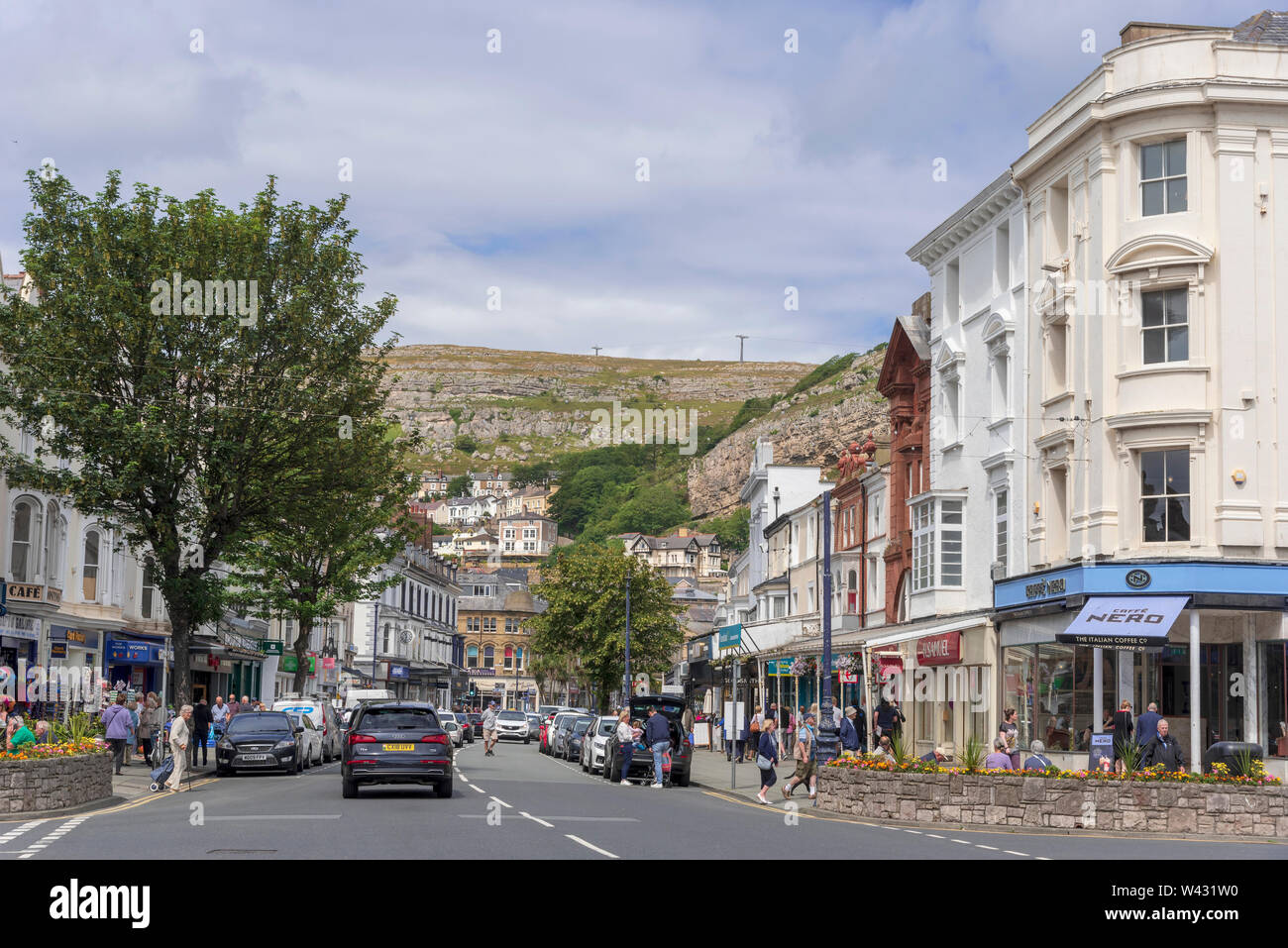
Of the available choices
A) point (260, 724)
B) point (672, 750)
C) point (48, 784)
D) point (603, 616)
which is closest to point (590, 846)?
point (48, 784)

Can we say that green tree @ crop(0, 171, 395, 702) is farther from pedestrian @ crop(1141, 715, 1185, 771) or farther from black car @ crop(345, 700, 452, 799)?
pedestrian @ crop(1141, 715, 1185, 771)

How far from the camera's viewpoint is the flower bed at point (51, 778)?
21.6m

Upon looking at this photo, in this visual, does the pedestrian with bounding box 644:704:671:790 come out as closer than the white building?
No

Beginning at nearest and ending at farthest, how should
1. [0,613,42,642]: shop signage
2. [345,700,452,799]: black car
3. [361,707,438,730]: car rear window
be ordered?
[345,700,452,799]: black car
[361,707,438,730]: car rear window
[0,613,42,642]: shop signage

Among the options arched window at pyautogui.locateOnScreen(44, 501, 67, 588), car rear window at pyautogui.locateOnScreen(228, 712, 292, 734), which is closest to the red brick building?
car rear window at pyautogui.locateOnScreen(228, 712, 292, 734)

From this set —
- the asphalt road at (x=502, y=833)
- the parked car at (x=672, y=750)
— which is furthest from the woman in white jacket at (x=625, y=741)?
the asphalt road at (x=502, y=833)

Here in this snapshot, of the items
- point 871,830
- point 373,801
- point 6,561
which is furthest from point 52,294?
point 871,830

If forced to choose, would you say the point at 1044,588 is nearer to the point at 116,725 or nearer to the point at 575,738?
the point at 116,725

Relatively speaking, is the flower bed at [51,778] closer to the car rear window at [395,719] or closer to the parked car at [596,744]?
the car rear window at [395,719]

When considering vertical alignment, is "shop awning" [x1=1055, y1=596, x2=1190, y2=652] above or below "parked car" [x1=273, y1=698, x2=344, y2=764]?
above

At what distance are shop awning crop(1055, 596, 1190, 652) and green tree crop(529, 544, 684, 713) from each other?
48.3m

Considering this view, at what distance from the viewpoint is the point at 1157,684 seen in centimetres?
3014

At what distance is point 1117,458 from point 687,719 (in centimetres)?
1511

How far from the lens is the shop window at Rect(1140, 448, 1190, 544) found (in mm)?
29859
